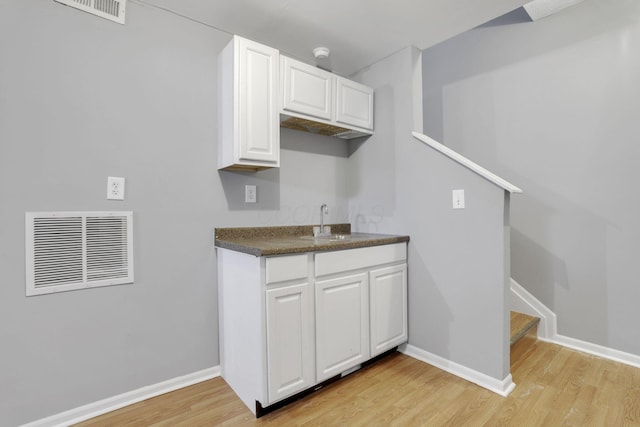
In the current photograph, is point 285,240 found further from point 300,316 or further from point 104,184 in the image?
Answer: point 104,184

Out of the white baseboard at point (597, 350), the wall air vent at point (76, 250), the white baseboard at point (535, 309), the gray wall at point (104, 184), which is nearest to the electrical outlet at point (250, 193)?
the gray wall at point (104, 184)

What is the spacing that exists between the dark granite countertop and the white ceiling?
53.5 inches

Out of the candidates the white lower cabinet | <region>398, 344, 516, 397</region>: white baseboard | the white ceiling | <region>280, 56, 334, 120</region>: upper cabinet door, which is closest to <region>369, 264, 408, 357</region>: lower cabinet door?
the white lower cabinet

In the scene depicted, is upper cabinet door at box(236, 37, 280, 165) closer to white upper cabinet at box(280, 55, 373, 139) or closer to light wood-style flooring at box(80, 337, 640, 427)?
white upper cabinet at box(280, 55, 373, 139)

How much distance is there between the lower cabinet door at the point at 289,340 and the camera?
5.24 feet

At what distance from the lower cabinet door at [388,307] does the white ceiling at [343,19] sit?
5.40ft

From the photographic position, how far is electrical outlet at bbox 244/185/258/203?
218 centimetres

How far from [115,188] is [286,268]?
41.6 inches

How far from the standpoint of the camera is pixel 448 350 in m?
2.08

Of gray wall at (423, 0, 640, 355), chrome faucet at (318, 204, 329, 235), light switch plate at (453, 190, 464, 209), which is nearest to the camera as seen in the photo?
light switch plate at (453, 190, 464, 209)

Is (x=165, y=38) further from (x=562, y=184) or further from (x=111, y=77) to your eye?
(x=562, y=184)

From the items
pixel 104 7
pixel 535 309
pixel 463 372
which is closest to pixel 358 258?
pixel 463 372

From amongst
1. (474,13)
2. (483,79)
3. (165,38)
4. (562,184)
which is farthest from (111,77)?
(562,184)

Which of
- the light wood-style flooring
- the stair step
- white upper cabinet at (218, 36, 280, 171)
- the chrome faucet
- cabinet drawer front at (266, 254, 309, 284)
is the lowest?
the light wood-style flooring
